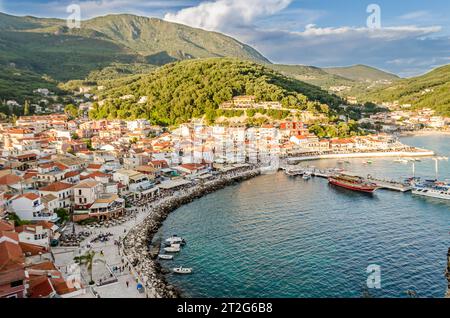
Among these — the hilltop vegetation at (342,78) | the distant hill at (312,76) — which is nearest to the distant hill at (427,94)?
the hilltop vegetation at (342,78)

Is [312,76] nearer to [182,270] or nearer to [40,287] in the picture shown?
[182,270]

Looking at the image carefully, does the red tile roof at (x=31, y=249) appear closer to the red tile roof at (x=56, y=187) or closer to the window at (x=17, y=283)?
the window at (x=17, y=283)

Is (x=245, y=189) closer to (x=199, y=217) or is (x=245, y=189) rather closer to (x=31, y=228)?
(x=199, y=217)

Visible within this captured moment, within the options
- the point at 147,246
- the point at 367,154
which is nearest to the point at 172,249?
the point at 147,246

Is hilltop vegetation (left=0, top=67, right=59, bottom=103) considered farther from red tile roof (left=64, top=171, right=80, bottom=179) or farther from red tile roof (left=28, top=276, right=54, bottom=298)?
red tile roof (left=28, top=276, right=54, bottom=298)

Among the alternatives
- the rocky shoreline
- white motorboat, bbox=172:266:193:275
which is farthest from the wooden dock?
white motorboat, bbox=172:266:193:275

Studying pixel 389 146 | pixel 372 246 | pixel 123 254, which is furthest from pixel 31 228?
pixel 389 146
